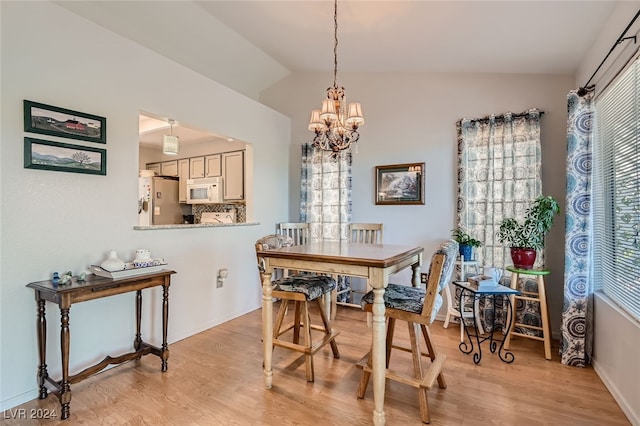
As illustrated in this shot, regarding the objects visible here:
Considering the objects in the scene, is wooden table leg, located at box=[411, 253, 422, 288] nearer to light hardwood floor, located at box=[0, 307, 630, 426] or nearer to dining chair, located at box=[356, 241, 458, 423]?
dining chair, located at box=[356, 241, 458, 423]

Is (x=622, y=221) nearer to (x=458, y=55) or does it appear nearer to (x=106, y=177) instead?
(x=458, y=55)

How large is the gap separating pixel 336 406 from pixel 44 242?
7.29 ft

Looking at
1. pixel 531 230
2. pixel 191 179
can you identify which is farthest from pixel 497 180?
pixel 191 179

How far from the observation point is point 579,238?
2451mm

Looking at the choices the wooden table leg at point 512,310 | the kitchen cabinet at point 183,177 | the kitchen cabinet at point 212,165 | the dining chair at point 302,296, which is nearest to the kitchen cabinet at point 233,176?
the kitchen cabinet at point 212,165

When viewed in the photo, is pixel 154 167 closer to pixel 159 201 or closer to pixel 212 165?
pixel 159 201

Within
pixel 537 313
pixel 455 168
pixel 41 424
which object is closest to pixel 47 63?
pixel 41 424

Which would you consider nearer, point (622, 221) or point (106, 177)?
point (622, 221)

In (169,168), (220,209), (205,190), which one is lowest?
(220,209)

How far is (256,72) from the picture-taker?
4289 mm

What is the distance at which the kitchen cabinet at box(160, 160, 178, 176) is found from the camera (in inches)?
227

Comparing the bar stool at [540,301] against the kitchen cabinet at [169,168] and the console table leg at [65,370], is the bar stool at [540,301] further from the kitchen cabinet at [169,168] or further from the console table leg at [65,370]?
the kitchen cabinet at [169,168]

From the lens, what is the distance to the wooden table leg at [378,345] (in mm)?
1761

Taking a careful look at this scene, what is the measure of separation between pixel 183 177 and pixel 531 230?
5289mm
